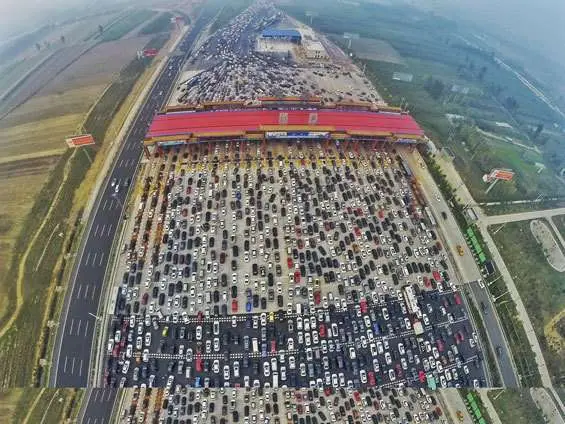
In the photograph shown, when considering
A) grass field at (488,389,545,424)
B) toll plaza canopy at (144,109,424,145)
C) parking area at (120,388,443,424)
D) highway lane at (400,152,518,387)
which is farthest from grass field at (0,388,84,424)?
highway lane at (400,152,518,387)

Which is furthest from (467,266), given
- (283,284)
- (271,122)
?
(271,122)

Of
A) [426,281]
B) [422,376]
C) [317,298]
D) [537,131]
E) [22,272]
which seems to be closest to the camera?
[422,376]

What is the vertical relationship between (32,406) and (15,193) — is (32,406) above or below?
below

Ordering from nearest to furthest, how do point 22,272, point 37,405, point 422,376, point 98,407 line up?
point 37,405 < point 98,407 < point 422,376 < point 22,272

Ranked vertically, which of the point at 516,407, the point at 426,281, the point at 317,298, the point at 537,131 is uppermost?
the point at 537,131

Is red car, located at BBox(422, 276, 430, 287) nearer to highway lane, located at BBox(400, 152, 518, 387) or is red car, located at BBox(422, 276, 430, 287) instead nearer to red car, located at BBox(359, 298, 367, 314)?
highway lane, located at BBox(400, 152, 518, 387)

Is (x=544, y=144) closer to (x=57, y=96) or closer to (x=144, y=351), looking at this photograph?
(x=144, y=351)

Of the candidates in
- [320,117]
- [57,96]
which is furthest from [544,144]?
[57,96]

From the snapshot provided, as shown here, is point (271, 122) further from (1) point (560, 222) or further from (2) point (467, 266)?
(1) point (560, 222)
